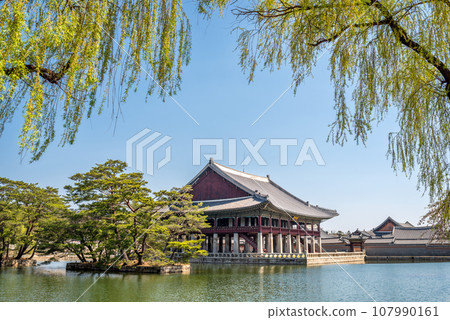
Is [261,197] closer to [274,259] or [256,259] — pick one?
[256,259]

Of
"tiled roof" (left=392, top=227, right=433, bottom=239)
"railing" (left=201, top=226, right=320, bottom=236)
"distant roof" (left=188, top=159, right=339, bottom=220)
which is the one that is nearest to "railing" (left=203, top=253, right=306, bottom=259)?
"railing" (left=201, top=226, right=320, bottom=236)

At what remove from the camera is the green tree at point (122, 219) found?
16812 mm

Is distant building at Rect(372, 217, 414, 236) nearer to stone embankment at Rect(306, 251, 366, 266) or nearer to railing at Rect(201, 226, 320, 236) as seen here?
stone embankment at Rect(306, 251, 366, 266)

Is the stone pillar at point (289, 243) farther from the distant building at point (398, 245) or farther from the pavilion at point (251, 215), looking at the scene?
the distant building at point (398, 245)

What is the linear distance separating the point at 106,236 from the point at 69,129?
49.1ft

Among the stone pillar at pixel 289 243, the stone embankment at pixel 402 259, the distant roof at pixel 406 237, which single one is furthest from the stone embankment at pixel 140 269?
the distant roof at pixel 406 237

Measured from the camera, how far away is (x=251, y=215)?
92.9 feet

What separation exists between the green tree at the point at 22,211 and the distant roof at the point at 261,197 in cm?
1290

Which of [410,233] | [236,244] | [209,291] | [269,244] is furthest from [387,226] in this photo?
[209,291]

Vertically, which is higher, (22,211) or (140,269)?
(22,211)

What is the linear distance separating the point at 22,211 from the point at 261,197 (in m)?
16.8

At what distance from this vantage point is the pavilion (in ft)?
92.3

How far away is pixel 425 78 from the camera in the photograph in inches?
165
